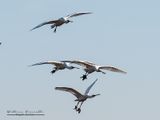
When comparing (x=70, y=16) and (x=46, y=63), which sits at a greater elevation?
(x=70, y=16)

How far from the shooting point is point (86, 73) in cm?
4731

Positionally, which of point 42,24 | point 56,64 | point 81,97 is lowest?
point 81,97

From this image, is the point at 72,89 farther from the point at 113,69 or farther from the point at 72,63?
the point at 113,69

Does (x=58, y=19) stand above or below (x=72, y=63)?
above

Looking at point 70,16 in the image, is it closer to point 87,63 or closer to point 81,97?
point 87,63

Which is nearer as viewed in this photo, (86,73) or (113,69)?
(86,73)

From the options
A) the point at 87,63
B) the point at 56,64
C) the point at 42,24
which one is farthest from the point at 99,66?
the point at 42,24

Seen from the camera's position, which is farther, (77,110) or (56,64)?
(56,64)

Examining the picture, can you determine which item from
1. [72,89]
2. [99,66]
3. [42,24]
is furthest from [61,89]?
[42,24]

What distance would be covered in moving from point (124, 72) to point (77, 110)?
749 cm

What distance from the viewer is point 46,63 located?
5066 cm

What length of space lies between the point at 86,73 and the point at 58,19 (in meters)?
6.72

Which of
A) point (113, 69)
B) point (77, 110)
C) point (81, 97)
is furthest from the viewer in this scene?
point (113, 69)

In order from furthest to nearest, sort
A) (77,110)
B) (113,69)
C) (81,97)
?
(113,69), (81,97), (77,110)
